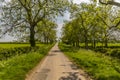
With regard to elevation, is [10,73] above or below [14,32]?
below

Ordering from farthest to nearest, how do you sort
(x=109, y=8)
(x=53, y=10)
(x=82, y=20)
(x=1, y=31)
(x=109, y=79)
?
(x=82, y=20) < (x=109, y=8) < (x=53, y=10) < (x=1, y=31) < (x=109, y=79)

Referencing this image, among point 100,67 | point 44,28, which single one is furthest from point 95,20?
point 100,67

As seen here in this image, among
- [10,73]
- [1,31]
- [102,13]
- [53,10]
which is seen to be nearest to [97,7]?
[102,13]

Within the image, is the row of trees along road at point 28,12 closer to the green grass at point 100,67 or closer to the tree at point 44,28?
the tree at point 44,28

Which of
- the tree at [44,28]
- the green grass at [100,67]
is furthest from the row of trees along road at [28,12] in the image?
the green grass at [100,67]

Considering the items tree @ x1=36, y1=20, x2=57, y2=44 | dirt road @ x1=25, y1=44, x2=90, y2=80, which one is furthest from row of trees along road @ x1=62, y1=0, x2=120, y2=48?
dirt road @ x1=25, y1=44, x2=90, y2=80

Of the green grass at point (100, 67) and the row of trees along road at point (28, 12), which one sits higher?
the row of trees along road at point (28, 12)

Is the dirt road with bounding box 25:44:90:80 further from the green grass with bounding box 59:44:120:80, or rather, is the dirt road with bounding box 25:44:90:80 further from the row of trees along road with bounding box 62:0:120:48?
the row of trees along road with bounding box 62:0:120:48

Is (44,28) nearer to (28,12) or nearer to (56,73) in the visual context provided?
(28,12)

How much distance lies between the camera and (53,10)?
184 feet

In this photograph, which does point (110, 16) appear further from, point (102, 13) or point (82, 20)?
point (82, 20)

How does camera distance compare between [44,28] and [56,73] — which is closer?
[56,73]

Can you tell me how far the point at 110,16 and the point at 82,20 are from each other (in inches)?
610

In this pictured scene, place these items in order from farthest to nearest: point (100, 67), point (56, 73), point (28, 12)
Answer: point (28, 12), point (100, 67), point (56, 73)
